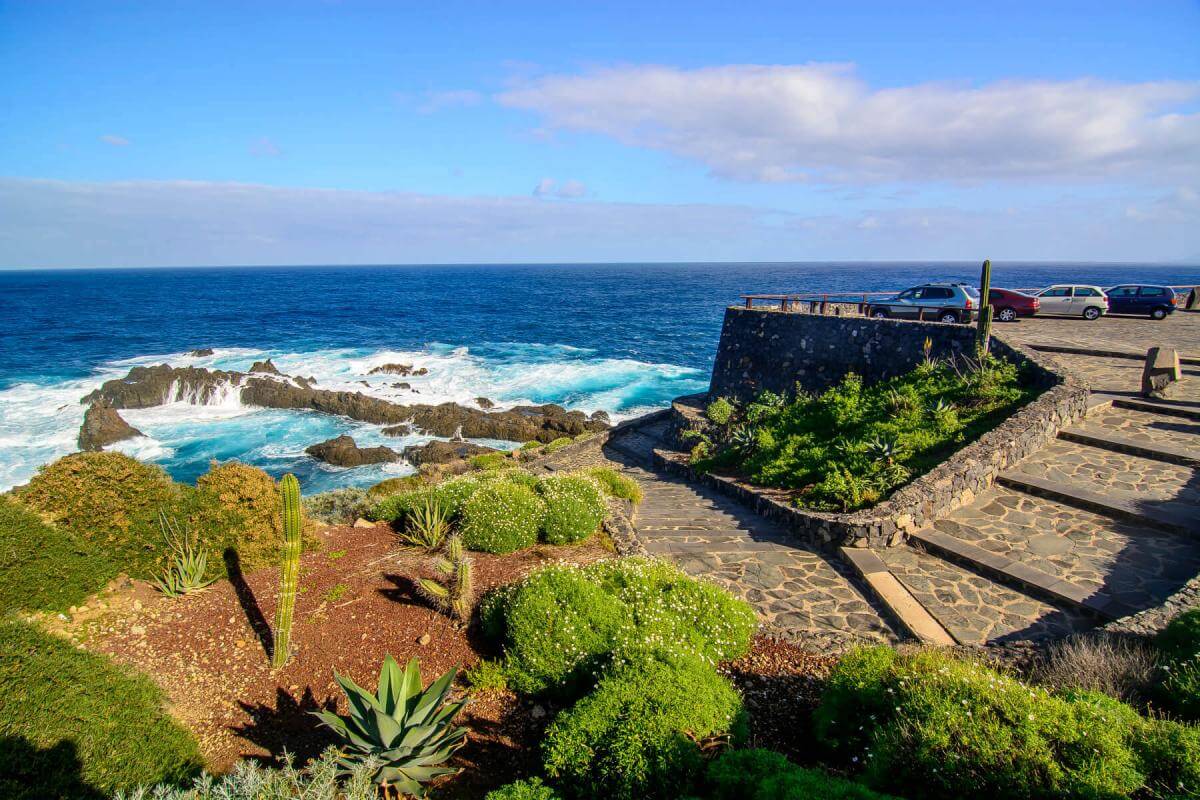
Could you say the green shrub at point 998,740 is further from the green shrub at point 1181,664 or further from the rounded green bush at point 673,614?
the rounded green bush at point 673,614

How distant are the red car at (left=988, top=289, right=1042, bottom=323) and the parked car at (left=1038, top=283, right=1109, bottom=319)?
54 cm

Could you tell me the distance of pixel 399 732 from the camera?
4.91 meters

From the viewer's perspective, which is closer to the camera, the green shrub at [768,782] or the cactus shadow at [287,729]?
the green shrub at [768,782]

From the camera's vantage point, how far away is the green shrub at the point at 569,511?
9.83 meters

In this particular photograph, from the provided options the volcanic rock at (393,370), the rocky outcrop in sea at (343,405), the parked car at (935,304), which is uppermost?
the parked car at (935,304)

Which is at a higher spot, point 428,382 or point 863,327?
point 863,327

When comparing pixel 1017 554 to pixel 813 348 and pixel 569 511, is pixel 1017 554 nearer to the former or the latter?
pixel 569 511

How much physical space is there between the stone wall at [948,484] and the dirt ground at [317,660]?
3.89 m

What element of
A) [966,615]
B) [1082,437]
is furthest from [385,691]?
[1082,437]

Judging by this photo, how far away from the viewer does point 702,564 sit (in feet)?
32.8

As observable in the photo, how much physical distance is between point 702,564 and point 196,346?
56.0 metres

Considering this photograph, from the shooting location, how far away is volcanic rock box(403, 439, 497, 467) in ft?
85.6

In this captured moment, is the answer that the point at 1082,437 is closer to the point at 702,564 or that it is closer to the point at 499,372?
the point at 702,564

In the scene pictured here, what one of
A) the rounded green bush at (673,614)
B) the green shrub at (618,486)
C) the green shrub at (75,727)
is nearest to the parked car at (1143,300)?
the green shrub at (618,486)
